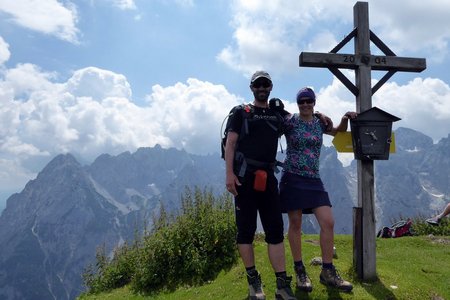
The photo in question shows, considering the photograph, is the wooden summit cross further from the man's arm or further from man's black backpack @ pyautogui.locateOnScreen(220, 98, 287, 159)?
the man's arm

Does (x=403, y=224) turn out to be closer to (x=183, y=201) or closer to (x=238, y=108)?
(x=183, y=201)

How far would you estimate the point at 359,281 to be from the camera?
784cm

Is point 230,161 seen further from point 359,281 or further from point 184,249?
point 184,249

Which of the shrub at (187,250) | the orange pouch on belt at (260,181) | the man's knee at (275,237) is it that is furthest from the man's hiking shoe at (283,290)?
the shrub at (187,250)

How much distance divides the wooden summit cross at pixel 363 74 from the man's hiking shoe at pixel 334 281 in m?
0.98

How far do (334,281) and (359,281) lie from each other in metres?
1.01

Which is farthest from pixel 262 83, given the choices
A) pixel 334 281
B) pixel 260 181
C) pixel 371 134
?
pixel 334 281

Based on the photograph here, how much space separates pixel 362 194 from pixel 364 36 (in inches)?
126

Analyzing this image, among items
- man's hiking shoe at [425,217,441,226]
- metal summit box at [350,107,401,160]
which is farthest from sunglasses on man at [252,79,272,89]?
man's hiking shoe at [425,217,441,226]

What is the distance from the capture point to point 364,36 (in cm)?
841

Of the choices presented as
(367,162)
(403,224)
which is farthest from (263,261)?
(403,224)

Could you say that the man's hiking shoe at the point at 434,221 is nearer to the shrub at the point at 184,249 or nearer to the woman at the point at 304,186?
the woman at the point at 304,186

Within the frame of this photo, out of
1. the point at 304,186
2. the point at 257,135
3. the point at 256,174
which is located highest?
the point at 257,135

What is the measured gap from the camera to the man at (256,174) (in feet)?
21.1
